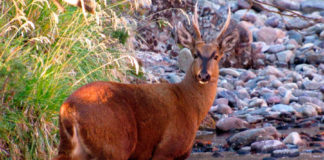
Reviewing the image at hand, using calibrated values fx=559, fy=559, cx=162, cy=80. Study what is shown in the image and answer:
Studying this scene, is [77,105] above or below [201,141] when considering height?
above

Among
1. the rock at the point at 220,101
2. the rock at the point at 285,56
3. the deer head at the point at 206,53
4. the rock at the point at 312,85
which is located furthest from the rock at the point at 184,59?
the deer head at the point at 206,53

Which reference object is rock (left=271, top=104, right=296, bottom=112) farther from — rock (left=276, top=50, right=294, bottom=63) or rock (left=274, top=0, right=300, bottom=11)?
rock (left=274, top=0, right=300, bottom=11)

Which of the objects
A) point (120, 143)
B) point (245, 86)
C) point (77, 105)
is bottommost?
point (245, 86)

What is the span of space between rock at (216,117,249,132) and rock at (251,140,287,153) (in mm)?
1711

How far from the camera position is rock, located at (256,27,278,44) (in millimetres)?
18484

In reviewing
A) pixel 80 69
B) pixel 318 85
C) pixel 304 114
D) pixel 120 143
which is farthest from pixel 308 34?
pixel 120 143

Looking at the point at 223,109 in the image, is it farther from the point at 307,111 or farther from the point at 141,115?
the point at 141,115

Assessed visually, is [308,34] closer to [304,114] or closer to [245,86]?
[245,86]

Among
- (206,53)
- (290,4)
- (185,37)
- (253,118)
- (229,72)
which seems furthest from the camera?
(290,4)

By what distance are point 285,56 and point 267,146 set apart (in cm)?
973

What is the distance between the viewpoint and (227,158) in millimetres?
7109

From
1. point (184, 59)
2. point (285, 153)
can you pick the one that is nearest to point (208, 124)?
point (285, 153)

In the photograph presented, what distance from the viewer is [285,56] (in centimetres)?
1673

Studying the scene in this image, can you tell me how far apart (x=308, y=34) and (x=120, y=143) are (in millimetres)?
15760
